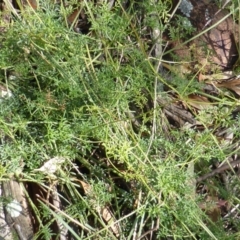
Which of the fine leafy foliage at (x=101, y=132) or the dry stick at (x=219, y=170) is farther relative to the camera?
the dry stick at (x=219, y=170)

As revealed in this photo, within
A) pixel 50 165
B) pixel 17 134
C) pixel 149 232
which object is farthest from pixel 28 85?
pixel 149 232

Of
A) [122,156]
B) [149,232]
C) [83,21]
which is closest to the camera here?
[122,156]

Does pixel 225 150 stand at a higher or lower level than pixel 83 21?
lower

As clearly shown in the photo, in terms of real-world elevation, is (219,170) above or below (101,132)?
below

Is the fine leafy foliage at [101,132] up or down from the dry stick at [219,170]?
up

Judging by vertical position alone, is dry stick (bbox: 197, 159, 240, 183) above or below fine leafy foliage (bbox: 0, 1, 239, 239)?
below

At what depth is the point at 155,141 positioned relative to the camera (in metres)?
1.69

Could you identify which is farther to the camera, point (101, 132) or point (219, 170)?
point (219, 170)

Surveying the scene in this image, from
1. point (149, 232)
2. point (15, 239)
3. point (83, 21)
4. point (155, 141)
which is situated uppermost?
point (83, 21)

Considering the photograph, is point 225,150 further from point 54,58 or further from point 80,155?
point 54,58

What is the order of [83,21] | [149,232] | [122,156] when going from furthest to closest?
[83,21], [149,232], [122,156]

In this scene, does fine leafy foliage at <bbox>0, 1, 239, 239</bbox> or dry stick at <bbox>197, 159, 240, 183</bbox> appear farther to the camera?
dry stick at <bbox>197, 159, 240, 183</bbox>

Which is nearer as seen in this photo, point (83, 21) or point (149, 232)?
point (149, 232)

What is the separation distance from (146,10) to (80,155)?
516 mm
